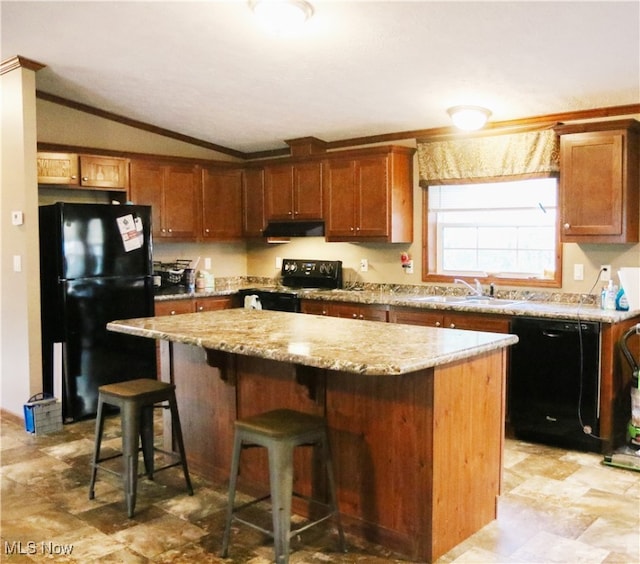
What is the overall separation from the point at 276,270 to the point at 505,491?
391 cm

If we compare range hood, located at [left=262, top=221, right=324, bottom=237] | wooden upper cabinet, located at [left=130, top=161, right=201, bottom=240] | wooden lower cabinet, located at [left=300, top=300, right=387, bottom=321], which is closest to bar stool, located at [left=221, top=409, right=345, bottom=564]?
wooden lower cabinet, located at [left=300, top=300, right=387, bottom=321]

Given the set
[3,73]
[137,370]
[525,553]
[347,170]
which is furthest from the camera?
[347,170]

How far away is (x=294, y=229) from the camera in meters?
6.13

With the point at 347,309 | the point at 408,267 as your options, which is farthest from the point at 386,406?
the point at 408,267

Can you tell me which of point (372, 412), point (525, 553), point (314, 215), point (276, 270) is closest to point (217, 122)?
point (314, 215)

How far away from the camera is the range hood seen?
5.97 metres

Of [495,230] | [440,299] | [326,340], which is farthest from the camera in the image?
[495,230]

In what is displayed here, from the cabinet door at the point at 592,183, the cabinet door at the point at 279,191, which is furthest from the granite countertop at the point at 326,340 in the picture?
the cabinet door at the point at 279,191

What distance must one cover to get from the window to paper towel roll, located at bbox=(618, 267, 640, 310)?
2.12 feet

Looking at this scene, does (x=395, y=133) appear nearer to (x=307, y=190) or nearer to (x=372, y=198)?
(x=372, y=198)

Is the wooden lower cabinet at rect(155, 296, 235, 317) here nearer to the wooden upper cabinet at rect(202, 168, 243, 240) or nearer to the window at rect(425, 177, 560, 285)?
the wooden upper cabinet at rect(202, 168, 243, 240)

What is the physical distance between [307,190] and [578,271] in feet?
8.42

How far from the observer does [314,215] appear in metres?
6.03

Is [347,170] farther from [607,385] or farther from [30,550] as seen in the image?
[30,550]
